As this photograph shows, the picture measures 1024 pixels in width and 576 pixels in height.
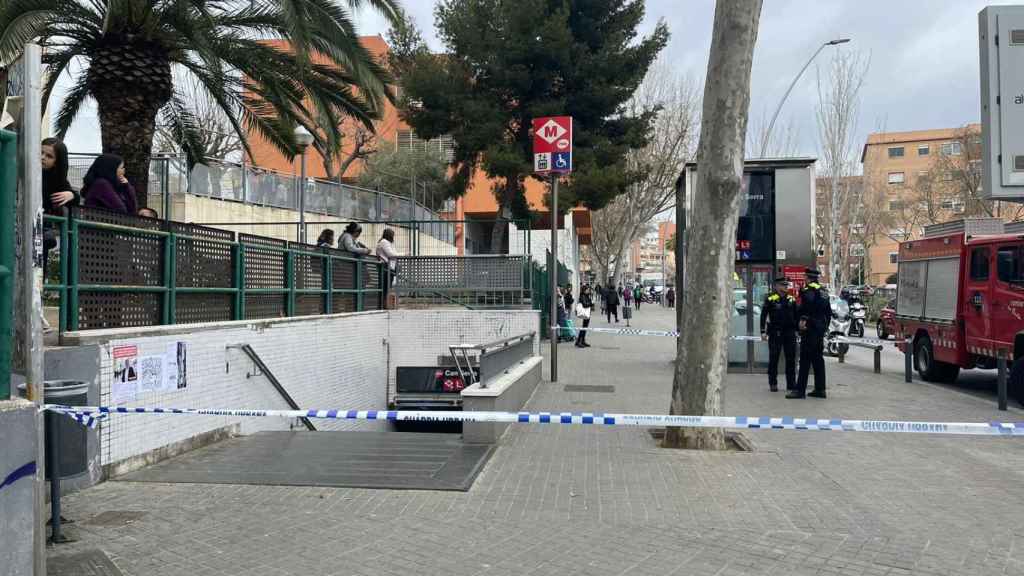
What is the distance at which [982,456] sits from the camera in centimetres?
765

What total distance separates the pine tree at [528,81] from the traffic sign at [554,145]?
341 inches

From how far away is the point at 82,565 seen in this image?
4.36 metres

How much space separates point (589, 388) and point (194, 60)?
25.6ft

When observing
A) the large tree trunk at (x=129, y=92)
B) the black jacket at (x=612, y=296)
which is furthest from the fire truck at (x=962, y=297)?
the black jacket at (x=612, y=296)

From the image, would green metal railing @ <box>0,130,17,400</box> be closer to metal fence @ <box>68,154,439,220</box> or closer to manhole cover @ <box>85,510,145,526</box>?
manhole cover @ <box>85,510,145,526</box>

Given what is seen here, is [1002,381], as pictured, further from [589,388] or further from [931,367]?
[589,388]

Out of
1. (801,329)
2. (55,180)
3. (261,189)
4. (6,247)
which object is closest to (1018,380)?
(801,329)

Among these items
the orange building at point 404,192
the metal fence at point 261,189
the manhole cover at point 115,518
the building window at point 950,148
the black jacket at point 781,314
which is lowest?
the manhole cover at point 115,518

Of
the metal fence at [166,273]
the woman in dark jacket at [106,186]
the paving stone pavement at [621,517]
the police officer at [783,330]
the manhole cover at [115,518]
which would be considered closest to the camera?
the paving stone pavement at [621,517]

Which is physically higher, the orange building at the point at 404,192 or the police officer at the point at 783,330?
the orange building at the point at 404,192

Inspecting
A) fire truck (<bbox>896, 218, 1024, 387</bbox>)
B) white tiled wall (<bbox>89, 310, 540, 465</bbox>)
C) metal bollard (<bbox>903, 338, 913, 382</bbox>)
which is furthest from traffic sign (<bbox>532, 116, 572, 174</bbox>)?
metal bollard (<bbox>903, 338, 913, 382</bbox>)

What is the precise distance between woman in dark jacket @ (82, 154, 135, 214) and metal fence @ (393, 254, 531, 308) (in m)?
7.77

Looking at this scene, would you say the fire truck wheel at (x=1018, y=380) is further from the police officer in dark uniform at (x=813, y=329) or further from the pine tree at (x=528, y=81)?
the pine tree at (x=528, y=81)

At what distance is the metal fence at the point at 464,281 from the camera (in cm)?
1516
